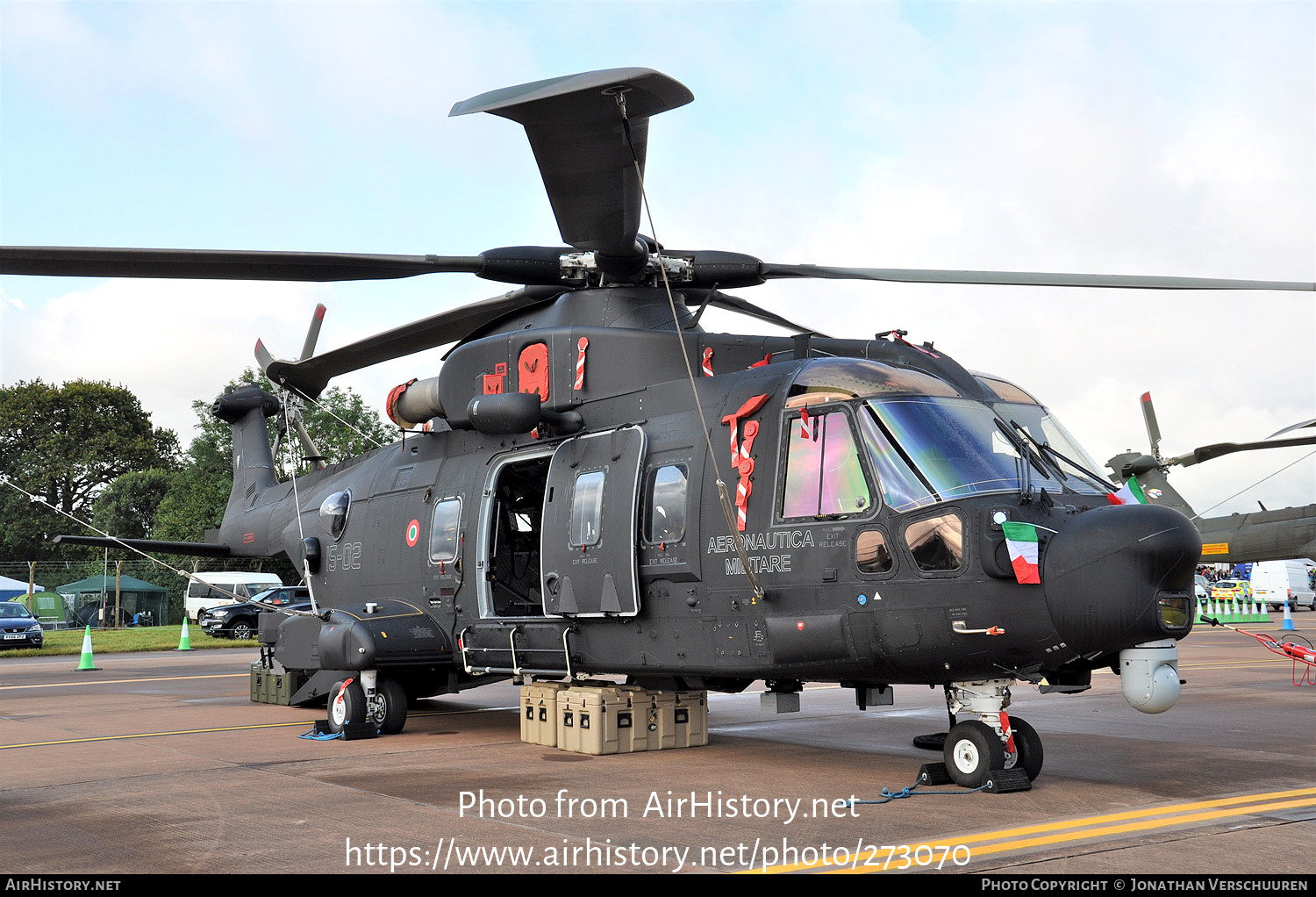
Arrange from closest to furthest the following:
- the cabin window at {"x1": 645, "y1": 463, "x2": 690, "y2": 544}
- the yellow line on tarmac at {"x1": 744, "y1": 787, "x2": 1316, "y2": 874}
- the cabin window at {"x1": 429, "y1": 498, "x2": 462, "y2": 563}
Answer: the yellow line on tarmac at {"x1": 744, "y1": 787, "x2": 1316, "y2": 874}
the cabin window at {"x1": 645, "y1": 463, "x2": 690, "y2": 544}
the cabin window at {"x1": 429, "y1": 498, "x2": 462, "y2": 563}

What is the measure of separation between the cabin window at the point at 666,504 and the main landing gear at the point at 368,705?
158 inches

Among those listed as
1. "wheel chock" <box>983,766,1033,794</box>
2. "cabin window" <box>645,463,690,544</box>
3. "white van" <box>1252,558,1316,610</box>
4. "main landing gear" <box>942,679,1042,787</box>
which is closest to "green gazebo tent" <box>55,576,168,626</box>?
"cabin window" <box>645,463,690,544</box>

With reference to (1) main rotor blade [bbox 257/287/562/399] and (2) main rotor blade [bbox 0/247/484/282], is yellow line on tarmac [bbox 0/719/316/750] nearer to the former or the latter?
(1) main rotor blade [bbox 257/287/562/399]

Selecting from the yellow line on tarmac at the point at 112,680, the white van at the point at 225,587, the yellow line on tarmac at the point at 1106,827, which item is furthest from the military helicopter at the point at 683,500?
the white van at the point at 225,587

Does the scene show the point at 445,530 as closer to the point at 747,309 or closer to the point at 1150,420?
the point at 747,309

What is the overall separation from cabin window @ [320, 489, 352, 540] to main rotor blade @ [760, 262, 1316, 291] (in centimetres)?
614

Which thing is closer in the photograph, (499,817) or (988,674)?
(499,817)

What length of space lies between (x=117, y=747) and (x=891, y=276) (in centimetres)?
887

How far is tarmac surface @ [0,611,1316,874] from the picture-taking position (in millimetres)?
5863

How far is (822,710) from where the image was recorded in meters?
14.2

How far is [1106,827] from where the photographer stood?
6.52 metres

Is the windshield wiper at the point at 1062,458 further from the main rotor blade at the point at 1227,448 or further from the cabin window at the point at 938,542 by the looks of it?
the main rotor blade at the point at 1227,448

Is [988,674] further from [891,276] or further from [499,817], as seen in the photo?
[891,276]
